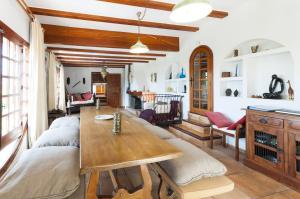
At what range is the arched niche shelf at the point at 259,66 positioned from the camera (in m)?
2.96

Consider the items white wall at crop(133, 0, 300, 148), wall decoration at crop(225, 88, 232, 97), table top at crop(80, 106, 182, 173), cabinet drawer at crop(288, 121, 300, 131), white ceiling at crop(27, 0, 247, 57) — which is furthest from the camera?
wall decoration at crop(225, 88, 232, 97)

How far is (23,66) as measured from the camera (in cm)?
339

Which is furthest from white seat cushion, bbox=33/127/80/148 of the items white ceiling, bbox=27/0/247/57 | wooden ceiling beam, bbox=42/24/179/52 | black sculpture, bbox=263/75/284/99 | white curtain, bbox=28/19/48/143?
black sculpture, bbox=263/75/284/99

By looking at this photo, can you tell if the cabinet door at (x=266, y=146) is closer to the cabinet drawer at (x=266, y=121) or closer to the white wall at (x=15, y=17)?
the cabinet drawer at (x=266, y=121)

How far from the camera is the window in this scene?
2464 mm

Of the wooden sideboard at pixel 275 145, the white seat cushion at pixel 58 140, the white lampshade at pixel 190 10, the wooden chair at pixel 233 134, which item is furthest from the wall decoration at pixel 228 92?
the white seat cushion at pixel 58 140

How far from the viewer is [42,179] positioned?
134 cm

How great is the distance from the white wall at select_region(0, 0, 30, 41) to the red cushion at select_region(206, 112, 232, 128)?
3.63 m

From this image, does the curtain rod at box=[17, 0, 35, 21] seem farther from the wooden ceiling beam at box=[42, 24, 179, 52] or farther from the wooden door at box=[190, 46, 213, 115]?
the wooden door at box=[190, 46, 213, 115]

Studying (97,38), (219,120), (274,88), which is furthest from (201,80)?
(97,38)

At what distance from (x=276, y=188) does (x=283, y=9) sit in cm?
251

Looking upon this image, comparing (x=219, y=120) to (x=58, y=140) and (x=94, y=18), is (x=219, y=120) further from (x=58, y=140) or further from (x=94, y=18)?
(x=94, y=18)

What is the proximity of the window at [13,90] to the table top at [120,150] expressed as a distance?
142 centimetres

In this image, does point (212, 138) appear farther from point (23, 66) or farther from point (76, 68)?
point (76, 68)
